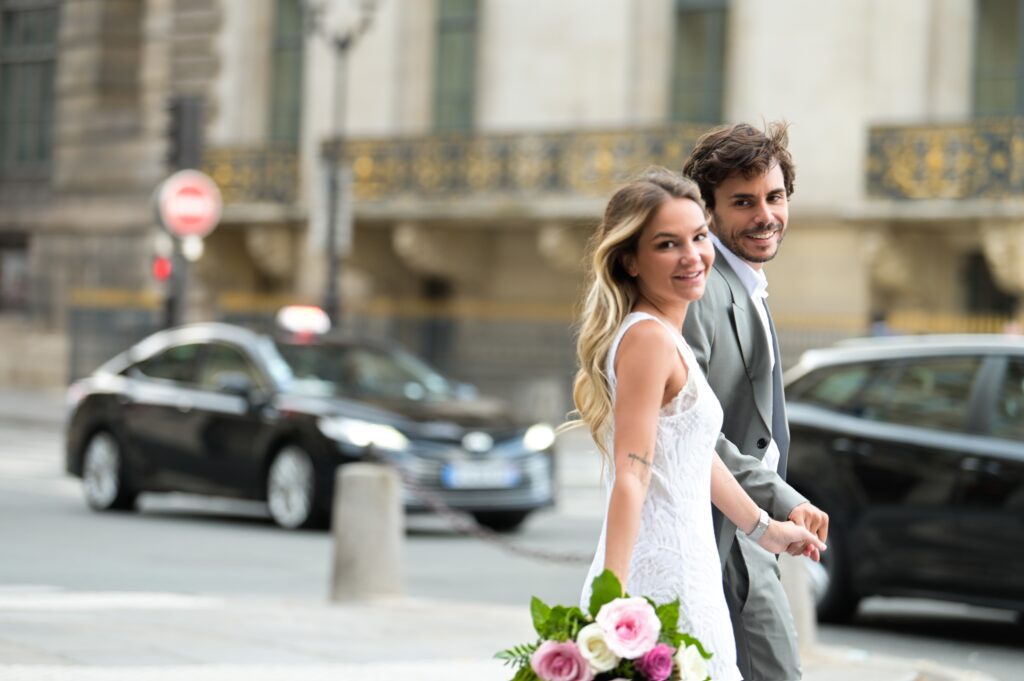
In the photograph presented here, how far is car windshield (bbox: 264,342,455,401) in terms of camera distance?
15492 mm

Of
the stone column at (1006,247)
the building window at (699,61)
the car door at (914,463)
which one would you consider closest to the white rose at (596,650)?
the car door at (914,463)

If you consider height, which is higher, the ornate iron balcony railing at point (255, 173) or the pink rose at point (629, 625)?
the ornate iron balcony railing at point (255, 173)

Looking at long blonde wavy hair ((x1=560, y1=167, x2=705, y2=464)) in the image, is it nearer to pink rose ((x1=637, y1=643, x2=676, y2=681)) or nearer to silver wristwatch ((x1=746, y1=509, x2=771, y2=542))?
silver wristwatch ((x1=746, y1=509, x2=771, y2=542))

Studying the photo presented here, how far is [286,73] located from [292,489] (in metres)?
19.6

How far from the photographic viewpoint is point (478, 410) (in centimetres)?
1538

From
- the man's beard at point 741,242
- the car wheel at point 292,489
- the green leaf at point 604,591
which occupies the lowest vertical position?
the car wheel at point 292,489

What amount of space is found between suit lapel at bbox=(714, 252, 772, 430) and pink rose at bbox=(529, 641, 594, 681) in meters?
0.93

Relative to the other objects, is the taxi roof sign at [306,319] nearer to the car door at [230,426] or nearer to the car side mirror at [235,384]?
the car door at [230,426]

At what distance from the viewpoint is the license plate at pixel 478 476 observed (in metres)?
14.6

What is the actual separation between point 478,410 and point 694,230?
37.0 ft

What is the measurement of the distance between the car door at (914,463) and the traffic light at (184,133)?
13319 mm

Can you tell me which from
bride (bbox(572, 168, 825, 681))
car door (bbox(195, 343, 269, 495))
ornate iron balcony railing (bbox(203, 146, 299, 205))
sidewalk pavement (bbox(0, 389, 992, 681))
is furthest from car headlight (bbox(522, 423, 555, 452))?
ornate iron balcony railing (bbox(203, 146, 299, 205))

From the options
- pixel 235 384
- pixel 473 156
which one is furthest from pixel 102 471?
pixel 473 156

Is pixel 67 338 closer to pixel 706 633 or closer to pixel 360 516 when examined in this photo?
pixel 360 516
